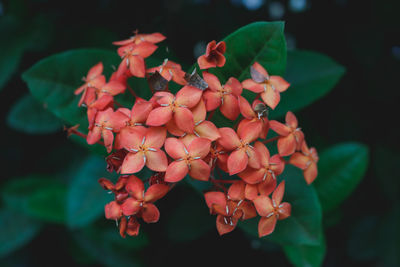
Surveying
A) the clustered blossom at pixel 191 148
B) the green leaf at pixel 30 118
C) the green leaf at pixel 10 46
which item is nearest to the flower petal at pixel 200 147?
the clustered blossom at pixel 191 148

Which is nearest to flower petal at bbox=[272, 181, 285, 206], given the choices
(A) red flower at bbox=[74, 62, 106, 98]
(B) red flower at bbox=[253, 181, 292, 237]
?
(B) red flower at bbox=[253, 181, 292, 237]

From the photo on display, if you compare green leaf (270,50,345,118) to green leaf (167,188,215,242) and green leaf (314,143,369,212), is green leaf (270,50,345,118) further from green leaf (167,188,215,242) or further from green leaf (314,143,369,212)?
green leaf (167,188,215,242)

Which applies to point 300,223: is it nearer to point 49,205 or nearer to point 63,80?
point 63,80

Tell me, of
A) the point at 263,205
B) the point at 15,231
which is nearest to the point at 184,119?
the point at 263,205

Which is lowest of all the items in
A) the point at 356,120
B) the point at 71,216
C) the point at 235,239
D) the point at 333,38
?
the point at 235,239

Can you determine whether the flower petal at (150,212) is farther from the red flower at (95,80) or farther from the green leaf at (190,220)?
the green leaf at (190,220)

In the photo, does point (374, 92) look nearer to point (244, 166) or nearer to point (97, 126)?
point (244, 166)

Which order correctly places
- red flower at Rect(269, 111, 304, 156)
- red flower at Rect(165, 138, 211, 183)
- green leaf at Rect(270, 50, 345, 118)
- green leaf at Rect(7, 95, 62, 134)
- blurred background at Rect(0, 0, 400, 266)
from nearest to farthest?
red flower at Rect(165, 138, 211, 183)
red flower at Rect(269, 111, 304, 156)
green leaf at Rect(270, 50, 345, 118)
green leaf at Rect(7, 95, 62, 134)
blurred background at Rect(0, 0, 400, 266)

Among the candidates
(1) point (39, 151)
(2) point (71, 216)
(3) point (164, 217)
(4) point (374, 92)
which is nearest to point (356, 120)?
(4) point (374, 92)
